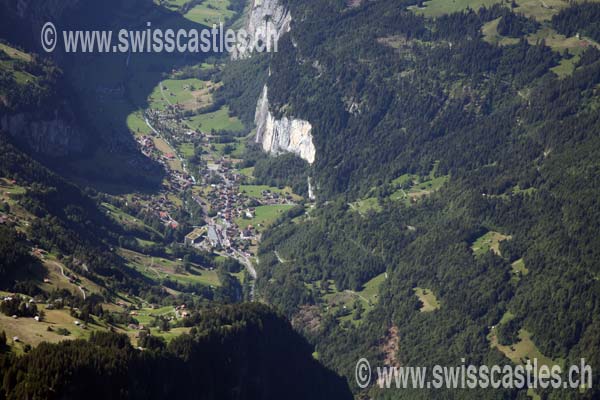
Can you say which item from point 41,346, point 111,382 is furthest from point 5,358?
point 111,382

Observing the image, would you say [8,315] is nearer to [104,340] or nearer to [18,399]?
[104,340]

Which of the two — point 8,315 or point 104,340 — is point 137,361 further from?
point 8,315

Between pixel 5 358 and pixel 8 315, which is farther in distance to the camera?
pixel 8 315

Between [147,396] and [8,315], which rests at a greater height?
[8,315]

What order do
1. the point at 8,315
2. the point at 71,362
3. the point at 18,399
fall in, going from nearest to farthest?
the point at 18,399 → the point at 71,362 → the point at 8,315

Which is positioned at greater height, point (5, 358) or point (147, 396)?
point (5, 358)

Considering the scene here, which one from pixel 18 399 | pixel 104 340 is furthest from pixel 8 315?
pixel 18 399

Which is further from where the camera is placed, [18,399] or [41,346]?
[41,346]

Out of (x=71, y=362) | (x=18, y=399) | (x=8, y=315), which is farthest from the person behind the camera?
(x=8, y=315)

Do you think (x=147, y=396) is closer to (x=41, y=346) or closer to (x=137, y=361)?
(x=137, y=361)
